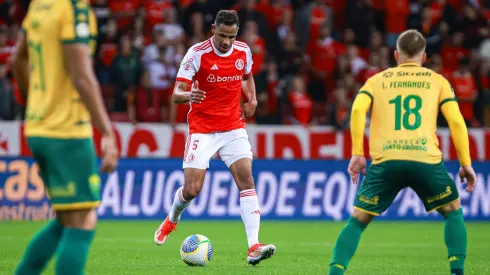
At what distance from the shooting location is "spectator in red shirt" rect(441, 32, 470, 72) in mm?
21177

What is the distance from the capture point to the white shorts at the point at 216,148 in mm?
10195

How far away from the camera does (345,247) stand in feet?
23.6

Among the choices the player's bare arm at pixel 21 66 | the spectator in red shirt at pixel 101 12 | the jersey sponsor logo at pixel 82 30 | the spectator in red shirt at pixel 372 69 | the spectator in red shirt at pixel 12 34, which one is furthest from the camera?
the spectator in red shirt at pixel 372 69

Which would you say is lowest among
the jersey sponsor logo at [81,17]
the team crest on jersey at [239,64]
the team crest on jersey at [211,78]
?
the team crest on jersey at [211,78]

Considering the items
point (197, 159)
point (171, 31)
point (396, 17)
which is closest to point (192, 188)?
point (197, 159)

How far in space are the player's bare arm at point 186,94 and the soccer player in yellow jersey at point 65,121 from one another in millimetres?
3867

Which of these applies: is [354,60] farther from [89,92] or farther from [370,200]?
[89,92]

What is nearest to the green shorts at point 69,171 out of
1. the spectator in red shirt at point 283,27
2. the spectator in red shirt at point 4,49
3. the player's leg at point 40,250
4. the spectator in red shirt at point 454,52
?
the player's leg at point 40,250

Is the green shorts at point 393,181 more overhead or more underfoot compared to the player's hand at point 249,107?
more underfoot

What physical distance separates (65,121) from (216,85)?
4753mm

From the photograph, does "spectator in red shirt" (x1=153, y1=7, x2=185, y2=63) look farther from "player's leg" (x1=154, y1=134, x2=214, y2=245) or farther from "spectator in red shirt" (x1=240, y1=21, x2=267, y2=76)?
"player's leg" (x1=154, y1=134, x2=214, y2=245)

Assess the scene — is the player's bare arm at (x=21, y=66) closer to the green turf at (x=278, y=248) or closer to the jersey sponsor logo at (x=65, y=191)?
the jersey sponsor logo at (x=65, y=191)

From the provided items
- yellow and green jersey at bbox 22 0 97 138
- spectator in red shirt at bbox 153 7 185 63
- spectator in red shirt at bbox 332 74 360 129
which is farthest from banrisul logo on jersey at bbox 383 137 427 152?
spectator in red shirt at bbox 153 7 185 63

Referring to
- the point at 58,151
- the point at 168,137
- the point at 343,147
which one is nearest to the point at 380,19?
the point at 343,147
